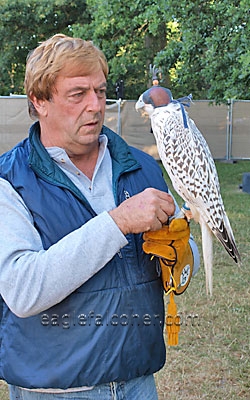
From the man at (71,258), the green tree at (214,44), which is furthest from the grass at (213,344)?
the green tree at (214,44)

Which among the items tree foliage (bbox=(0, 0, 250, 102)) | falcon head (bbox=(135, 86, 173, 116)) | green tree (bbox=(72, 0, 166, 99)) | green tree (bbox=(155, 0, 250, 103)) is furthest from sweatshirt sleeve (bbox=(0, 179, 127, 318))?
green tree (bbox=(72, 0, 166, 99))

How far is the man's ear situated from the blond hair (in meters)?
0.01

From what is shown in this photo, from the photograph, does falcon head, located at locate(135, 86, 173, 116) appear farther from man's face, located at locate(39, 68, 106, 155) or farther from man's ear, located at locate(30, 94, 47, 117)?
man's ear, located at locate(30, 94, 47, 117)

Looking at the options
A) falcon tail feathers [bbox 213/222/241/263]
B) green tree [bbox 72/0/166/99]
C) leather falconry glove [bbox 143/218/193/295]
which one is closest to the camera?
leather falconry glove [bbox 143/218/193/295]

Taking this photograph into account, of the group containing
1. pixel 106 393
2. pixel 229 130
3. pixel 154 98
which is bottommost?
pixel 229 130

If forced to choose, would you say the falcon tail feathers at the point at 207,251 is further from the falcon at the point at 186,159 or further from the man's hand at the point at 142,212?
the man's hand at the point at 142,212

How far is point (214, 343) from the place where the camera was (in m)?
4.73

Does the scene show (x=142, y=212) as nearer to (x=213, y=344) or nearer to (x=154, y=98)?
(x=154, y=98)

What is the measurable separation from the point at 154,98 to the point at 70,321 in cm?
88

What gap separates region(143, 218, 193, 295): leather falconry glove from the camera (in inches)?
73.9

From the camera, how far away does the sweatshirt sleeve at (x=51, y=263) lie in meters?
1.65

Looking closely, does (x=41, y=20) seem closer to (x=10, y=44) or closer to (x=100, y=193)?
(x=10, y=44)

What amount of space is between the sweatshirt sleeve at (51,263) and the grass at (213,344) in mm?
2618

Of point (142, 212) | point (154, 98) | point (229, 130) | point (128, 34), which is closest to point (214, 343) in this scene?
point (154, 98)
